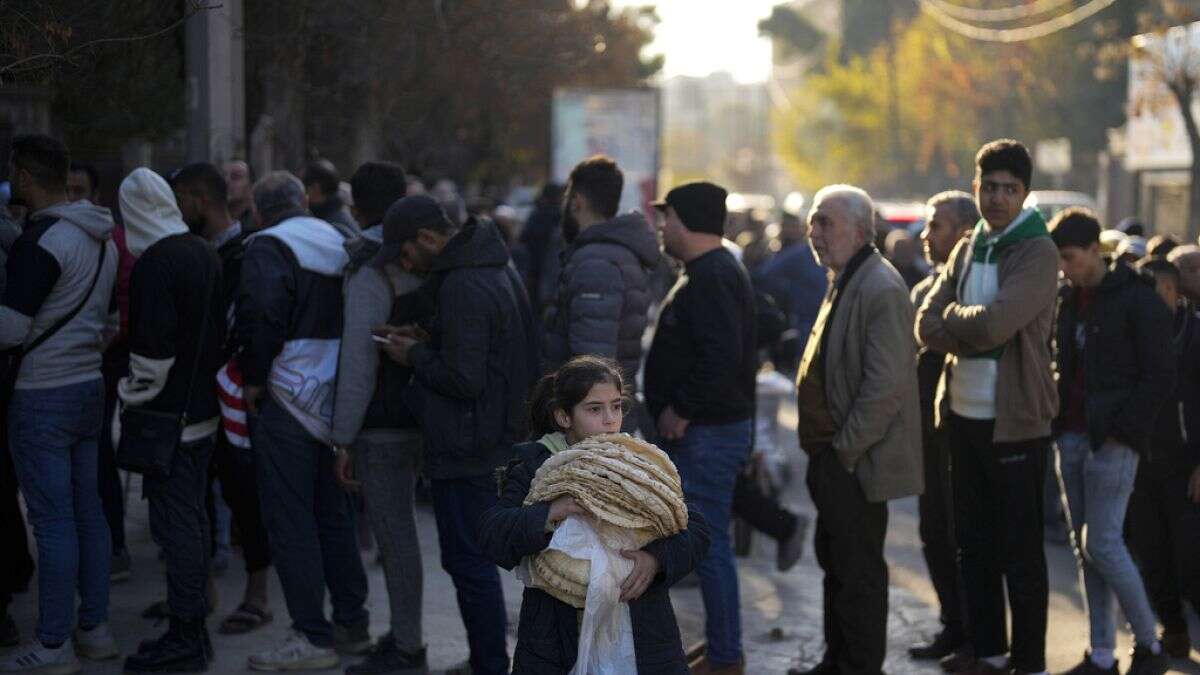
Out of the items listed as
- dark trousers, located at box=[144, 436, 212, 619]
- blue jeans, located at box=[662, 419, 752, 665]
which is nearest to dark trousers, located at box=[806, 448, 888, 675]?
blue jeans, located at box=[662, 419, 752, 665]

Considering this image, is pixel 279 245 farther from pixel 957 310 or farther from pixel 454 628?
pixel 957 310

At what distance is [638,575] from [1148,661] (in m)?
3.35

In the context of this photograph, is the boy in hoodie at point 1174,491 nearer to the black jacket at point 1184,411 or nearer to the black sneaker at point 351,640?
the black jacket at point 1184,411

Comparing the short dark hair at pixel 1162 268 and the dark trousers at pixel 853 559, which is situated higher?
the short dark hair at pixel 1162 268

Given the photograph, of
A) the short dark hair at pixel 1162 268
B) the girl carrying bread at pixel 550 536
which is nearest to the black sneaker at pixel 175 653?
the girl carrying bread at pixel 550 536

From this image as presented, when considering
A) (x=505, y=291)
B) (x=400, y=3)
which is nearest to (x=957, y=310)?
(x=505, y=291)

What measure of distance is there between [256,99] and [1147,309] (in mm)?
8038

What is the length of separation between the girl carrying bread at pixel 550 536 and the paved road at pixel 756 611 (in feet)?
9.06

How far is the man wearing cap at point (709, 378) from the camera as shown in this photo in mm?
6559

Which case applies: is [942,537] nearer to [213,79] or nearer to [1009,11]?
[213,79]

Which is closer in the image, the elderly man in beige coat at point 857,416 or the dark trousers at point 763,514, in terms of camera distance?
the elderly man in beige coat at point 857,416

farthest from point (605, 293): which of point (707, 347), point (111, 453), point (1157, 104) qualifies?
point (1157, 104)

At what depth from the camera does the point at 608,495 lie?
13.5 ft

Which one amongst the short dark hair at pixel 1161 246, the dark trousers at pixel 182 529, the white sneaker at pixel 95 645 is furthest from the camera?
the short dark hair at pixel 1161 246
